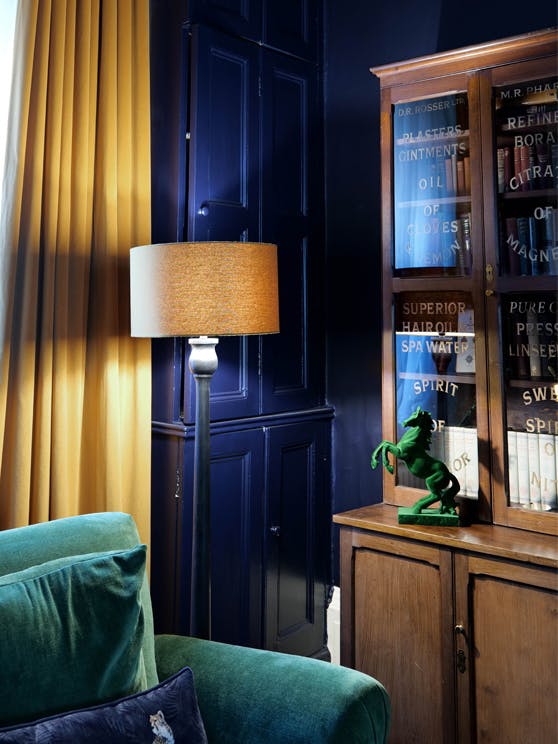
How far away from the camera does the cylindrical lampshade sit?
1.64 meters

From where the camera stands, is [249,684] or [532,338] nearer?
[249,684]

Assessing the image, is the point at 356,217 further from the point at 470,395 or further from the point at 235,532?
the point at 235,532

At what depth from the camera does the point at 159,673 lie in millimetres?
1452

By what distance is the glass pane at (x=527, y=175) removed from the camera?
6.61 feet

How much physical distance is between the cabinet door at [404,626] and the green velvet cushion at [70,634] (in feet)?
3.17

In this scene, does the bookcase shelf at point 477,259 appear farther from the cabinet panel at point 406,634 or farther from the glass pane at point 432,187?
the cabinet panel at point 406,634

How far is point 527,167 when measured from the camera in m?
2.05

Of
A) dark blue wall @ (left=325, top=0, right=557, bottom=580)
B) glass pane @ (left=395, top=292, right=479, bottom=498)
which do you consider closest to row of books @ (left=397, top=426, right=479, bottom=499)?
glass pane @ (left=395, top=292, right=479, bottom=498)

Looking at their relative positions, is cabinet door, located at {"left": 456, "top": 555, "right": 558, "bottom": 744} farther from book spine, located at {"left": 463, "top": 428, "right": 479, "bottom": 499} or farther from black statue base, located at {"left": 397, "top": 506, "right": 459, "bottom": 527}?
book spine, located at {"left": 463, "top": 428, "right": 479, "bottom": 499}

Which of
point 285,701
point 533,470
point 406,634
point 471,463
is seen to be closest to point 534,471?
point 533,470

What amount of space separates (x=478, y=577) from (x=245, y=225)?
52.4 inches

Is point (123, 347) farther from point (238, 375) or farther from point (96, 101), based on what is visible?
point (96, 101)

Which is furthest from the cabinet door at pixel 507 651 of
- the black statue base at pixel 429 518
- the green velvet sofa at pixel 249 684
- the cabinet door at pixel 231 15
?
the cabinet door at pixel 231 15

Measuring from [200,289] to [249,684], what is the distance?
84cm
